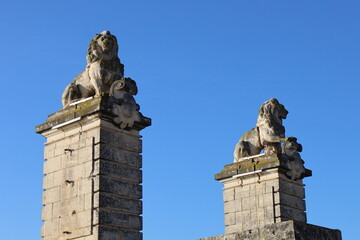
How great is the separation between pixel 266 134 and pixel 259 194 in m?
1.64

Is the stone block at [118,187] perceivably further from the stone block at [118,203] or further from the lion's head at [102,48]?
the lion's head at [102,48]

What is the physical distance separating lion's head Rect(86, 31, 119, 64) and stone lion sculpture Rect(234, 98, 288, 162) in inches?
209

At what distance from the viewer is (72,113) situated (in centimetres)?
1295

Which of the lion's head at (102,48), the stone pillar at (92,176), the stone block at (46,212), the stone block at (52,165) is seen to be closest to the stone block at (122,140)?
the stone pillar at (92,176)

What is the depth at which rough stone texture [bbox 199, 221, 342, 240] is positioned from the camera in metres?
7.05

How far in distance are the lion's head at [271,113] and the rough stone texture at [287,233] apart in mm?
9819

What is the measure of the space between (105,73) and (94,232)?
11.1ft

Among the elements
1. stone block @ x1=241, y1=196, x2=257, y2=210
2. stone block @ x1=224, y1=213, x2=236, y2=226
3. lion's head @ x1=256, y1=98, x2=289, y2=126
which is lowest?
stone block @ x1=224, y1=213, x2=236, y2=226

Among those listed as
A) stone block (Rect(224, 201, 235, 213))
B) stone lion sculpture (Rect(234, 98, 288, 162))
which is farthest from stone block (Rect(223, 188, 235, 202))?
stone lion sculpture (Rect(234, 98, 288, 162))

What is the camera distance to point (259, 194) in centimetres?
1661

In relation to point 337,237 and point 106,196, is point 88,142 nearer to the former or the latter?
point 106,196

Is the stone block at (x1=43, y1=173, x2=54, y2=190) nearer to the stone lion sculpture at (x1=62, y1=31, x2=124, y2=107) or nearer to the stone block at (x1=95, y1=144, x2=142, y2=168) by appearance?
the stone block at (x1=95, y1=144, x2=142, y2=168)

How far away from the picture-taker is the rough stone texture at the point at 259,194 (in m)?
16.3

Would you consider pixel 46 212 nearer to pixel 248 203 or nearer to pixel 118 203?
pixel 118 203
